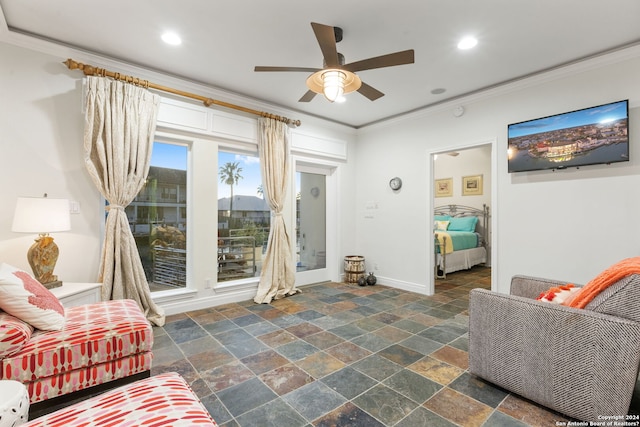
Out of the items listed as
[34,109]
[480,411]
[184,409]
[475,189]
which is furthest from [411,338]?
Result: [475,189]

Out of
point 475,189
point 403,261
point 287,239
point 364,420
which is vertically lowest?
point 364,420

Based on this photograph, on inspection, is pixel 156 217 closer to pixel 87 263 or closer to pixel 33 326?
pixel 87 263

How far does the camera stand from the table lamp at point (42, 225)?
2.26 m

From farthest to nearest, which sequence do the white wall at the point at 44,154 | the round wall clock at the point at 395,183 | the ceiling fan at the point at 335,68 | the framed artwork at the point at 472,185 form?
the framed artwork at the point at 472,185 < the round wall clock at the point at 395,183 < the white wall at the point at 44,154 < the ceiling fan at the point at 335,68

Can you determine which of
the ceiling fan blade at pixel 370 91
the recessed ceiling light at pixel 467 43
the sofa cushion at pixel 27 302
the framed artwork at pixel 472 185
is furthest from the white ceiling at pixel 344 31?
the framed artwork at pixel 472 185

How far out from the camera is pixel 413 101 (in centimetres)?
417

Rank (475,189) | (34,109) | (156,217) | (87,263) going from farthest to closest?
(475,189)
(156,217)
(87,263)
(34,109)

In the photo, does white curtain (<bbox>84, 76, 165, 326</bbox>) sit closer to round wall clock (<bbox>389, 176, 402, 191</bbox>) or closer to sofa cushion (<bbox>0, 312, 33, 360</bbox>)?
sofa cushion (<bbox>0, 312, 33, 360</bbox>)

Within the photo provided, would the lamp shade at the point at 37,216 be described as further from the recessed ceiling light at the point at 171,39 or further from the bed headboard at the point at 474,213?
the bed headboard at the point at 474,213

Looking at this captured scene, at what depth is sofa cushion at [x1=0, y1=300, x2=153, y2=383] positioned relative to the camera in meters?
1.56

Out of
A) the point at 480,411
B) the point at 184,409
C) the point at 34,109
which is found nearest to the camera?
the point at 184,409

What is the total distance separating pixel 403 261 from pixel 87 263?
4.10m

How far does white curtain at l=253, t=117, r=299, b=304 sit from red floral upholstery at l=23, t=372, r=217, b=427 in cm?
285

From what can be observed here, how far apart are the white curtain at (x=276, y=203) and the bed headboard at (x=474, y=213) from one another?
501cm
